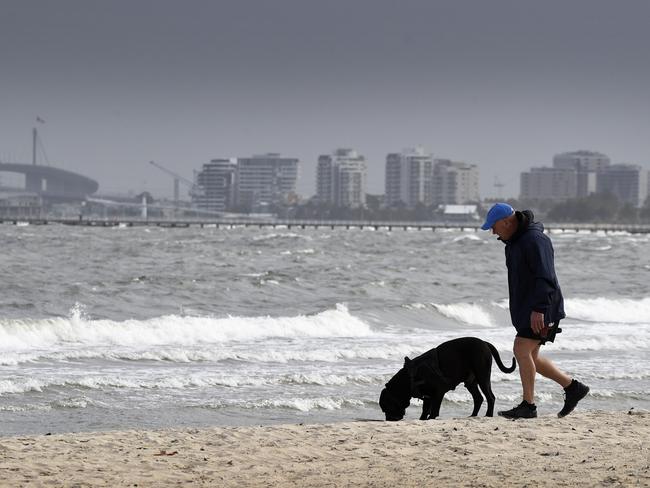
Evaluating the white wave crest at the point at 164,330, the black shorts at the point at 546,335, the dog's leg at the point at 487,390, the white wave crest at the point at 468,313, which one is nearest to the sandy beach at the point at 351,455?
the dog's leg at the point at 487,390

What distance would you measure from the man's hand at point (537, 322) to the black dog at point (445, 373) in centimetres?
53

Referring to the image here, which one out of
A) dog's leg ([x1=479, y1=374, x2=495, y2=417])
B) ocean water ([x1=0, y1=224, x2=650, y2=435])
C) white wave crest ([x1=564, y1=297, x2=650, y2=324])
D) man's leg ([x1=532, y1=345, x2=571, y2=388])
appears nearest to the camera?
man's leg ([x1=532, y1=345, x2=571, y2=388])

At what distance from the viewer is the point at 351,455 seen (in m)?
6.34

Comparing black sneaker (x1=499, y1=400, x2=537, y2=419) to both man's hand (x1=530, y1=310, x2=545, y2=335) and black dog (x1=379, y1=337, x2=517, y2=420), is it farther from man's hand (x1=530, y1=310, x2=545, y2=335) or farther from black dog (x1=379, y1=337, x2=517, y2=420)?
man's hand (x1=530, y1=310, x2=545, y2=335)

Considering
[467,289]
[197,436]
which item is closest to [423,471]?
[197,436]

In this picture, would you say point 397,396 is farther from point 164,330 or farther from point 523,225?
point 164,330

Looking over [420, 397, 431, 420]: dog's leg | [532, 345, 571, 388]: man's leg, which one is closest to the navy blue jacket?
[532, 345, 571, 388]: man's leg

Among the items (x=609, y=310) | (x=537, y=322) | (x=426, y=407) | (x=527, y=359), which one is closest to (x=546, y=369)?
(x=527, y=359)

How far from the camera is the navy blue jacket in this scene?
7.02 meters

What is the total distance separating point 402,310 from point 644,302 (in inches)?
246

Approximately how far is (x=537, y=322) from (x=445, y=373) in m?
0.79

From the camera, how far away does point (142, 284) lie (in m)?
27.1

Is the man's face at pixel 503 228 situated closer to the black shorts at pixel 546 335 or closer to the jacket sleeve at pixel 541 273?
the jacket sleeve at pixel 541 273

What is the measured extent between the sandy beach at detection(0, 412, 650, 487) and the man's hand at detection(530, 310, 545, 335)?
59 cm
